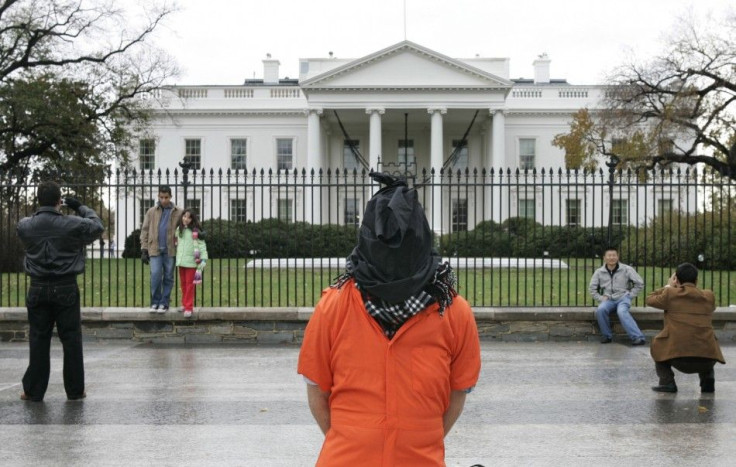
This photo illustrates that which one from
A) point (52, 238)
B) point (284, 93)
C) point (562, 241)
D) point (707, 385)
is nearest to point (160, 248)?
point (52, 238)

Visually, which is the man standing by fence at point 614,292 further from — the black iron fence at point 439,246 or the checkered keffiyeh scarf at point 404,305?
the checkered keffiyeh scarf at point 404,305

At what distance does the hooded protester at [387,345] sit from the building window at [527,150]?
5458 centimetres

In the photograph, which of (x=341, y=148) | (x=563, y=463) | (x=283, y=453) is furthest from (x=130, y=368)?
(x=341, y=148)

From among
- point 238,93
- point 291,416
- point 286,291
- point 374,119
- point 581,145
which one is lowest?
point 291,416

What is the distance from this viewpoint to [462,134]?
56.4m

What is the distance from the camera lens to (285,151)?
2265 inches

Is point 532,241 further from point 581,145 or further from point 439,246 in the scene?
point 581,145

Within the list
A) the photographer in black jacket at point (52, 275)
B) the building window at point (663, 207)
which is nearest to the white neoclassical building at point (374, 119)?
the building window at point (663, 207)

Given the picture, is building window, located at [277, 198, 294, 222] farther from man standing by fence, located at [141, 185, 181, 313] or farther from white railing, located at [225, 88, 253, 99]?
white railing, located at [225, 88, 253, 99]

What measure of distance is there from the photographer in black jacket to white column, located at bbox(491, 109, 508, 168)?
148 feet

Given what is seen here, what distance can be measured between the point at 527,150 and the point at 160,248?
47.3 m

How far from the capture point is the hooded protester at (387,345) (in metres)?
2.64

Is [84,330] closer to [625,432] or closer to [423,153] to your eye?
[625,432]

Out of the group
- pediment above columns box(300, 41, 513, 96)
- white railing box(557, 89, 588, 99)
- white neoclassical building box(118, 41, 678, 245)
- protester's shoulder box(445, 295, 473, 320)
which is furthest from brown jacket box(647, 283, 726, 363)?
white railing box(557, 89, 588, 99)
